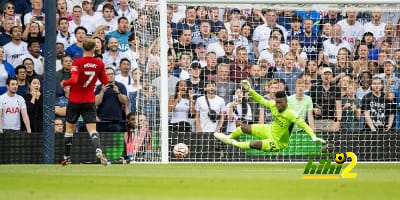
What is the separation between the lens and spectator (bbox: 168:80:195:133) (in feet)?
59.0

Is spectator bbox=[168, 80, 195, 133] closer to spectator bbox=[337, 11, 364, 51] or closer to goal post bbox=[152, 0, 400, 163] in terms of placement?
goal post bbox=[152, 0, 400, 163]

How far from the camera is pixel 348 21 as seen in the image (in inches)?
756

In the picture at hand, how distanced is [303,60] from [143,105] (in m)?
3.48

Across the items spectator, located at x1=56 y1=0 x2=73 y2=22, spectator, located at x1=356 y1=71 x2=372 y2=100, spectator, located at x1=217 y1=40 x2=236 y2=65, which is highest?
spectator, located at x1=56 y1=0 x2=73 y2=22

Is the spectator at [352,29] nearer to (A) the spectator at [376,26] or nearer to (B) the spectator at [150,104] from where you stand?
(A) the spectator at [376,26]

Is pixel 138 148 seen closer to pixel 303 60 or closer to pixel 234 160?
pixel 234 160

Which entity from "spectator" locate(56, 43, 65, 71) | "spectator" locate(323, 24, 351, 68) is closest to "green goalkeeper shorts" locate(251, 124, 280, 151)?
"spectator" locate(323, 24, 351, 68)

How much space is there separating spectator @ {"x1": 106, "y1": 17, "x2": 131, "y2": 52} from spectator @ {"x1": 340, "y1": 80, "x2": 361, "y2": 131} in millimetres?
4645

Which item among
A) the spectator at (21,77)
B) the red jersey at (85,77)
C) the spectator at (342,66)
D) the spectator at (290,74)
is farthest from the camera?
the spectator at (342,66)

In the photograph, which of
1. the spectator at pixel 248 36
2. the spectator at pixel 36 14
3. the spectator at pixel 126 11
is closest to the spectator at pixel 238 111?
the spectator at pixel 248 36

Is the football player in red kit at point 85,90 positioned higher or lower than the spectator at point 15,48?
lower

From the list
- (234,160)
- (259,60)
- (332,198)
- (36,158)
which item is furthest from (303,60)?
(332,198)

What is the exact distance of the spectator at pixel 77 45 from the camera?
18.0 m

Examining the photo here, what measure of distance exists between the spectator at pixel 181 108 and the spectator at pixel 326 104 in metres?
2.49
